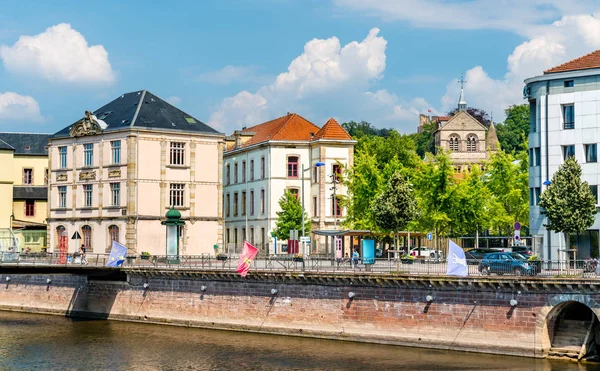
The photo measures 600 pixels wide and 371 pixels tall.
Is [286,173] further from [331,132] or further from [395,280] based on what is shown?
[395,280]

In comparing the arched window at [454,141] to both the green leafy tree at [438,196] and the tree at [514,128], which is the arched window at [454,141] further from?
the green leafy tree at [438,196]

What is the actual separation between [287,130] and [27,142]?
31.4 meters

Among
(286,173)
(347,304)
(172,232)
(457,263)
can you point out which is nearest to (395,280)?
(457,263)

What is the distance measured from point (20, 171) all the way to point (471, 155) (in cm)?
7486

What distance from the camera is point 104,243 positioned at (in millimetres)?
82750

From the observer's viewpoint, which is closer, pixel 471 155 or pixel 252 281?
pixel 252 281

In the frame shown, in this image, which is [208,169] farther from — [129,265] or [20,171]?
[20,171]

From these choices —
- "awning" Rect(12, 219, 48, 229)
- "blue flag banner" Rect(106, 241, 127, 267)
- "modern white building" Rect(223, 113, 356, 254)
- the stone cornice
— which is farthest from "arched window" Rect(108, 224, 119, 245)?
"awning" Rect(12, 219, 48, 229)

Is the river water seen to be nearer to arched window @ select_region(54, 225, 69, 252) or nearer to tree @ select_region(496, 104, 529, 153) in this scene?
arched window @ select_region(54, 225, 69, 252)

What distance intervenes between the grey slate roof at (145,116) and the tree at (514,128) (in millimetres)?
99863

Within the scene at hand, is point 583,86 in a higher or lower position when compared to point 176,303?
higher

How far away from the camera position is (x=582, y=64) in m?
64.5

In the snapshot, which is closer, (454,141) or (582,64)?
(582,64)

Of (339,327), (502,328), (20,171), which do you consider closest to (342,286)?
(339,327)
